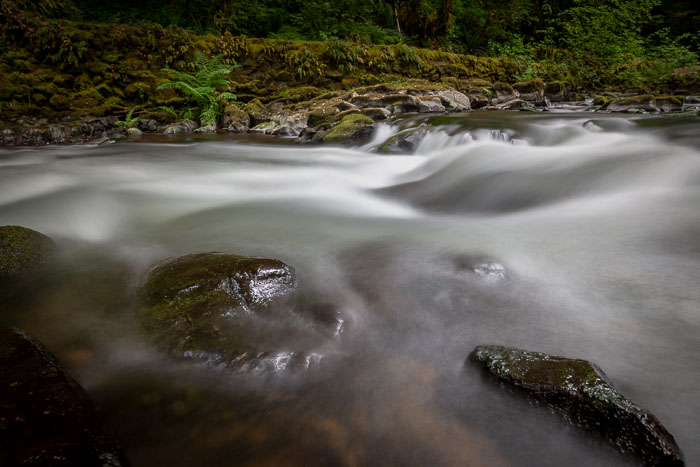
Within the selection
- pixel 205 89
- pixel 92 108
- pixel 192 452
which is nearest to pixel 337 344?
pixel 192 452

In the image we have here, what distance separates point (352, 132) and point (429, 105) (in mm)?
3860

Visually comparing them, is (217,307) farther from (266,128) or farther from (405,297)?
(266,128)

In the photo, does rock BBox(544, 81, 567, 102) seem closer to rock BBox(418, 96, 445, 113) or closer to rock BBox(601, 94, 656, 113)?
rock BBox(601, 94, 656, 113)

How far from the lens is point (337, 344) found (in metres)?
1.79

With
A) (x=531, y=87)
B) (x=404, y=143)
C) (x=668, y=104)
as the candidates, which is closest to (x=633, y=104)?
(x=668, y=104)

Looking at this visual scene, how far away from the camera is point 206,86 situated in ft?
32.7

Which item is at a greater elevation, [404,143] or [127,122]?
[127,122]

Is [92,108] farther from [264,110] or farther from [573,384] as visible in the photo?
[573,384]

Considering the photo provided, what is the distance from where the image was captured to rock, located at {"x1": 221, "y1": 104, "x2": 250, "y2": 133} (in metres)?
9.69

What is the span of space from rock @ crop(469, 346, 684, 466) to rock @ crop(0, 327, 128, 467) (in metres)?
1.44

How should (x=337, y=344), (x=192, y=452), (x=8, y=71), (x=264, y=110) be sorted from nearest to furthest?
(x=192, y=452) → (x=337, y=344) → (x=8, y=71) → (x=264, y=110)

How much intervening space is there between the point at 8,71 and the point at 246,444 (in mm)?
12533

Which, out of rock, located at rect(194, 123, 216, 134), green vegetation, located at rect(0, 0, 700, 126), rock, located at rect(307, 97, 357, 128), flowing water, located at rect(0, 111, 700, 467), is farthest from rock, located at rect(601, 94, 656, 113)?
rock, located at rect(194, 123, 216, 134)

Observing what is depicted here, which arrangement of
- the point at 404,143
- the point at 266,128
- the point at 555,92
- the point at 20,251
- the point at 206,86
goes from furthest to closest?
the point at 555,92 < the point at 206,86 < the point at 266,128 < the point at 404,143 < the point at 20,251
